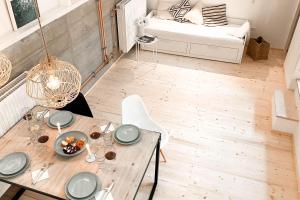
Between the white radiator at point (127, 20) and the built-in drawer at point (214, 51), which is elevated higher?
the white radiator at point (127, 20)

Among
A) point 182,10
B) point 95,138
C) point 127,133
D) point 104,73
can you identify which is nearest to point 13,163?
point 95,138

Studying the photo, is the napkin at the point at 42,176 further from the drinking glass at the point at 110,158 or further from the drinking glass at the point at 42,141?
the drinking glass at the point at 110,158

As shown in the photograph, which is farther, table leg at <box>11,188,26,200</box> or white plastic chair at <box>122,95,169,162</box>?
white plastic chair at <box>122,95,169,162</box>

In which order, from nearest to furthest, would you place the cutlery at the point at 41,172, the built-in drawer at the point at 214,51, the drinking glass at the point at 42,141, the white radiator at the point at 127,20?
1. the cutlery at the point at 41,172
2. the drinking glass at the point at 42,141
3. the white radiator at the point at 127,20
4. the built-in drawer at the point at 214,51

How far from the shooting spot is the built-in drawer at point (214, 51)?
15.7 feet

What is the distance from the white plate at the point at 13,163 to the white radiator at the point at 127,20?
2.83 metres

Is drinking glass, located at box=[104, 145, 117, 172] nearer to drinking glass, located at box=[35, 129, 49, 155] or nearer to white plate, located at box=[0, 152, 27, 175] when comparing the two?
drinking glass, located at box=[35, 129, 49, 155]

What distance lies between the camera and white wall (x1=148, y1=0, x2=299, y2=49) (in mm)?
4875

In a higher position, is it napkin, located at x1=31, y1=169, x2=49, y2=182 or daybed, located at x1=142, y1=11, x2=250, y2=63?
napkin, located at x1=31, y1=169, x2=49, y2=182

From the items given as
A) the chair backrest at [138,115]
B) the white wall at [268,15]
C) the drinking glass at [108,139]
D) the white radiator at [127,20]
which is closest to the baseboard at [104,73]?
the white radiator at [127,20]

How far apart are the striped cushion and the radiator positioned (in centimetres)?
355

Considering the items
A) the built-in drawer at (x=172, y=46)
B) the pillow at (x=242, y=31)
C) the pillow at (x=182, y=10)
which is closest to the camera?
the pillow at (x=242, y=31)

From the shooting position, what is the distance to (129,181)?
2006mm

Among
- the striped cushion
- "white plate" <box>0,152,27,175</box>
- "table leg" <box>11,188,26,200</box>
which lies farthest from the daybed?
"white plate" <box>0,152,27,175</box>
